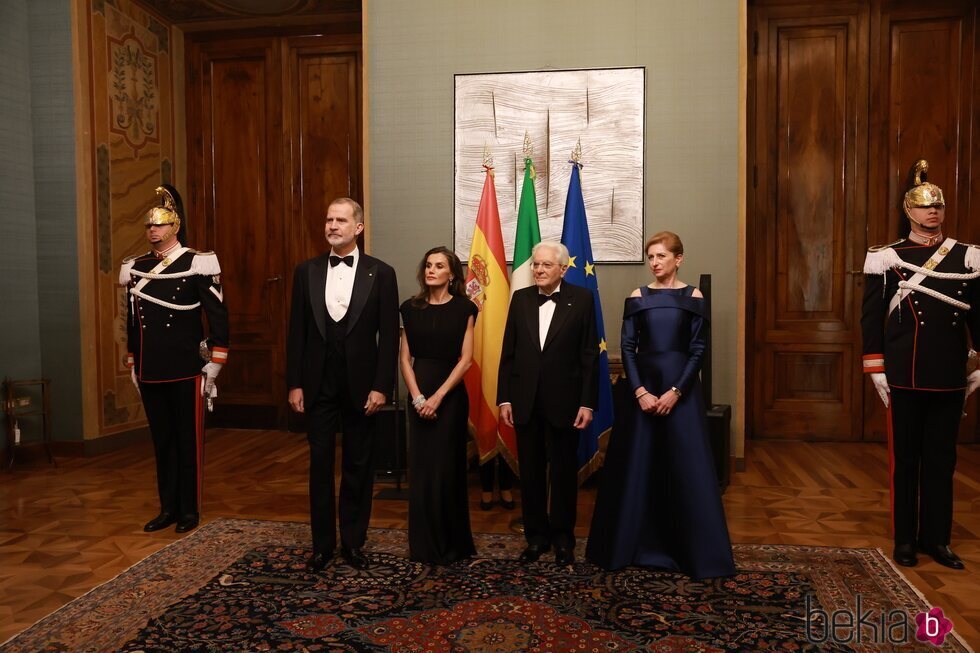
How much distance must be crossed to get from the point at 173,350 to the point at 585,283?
2.24 metres

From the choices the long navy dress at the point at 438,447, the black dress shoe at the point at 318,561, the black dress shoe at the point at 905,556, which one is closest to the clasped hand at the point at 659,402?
the long navy dress at the point at 438,447

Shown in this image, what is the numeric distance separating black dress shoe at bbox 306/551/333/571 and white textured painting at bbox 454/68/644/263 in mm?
2382

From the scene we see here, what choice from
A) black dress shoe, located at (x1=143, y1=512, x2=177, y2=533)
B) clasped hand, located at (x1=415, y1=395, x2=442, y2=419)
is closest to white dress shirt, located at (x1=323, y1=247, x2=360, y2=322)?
clasped hand, located at (x1=415, y1=395, x2=442, y2=419)

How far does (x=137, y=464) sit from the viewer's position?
5.05 meters

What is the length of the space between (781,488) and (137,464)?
4.35m

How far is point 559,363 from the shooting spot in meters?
3.09

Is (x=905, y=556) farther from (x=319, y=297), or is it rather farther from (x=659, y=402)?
(x=319, y=297)

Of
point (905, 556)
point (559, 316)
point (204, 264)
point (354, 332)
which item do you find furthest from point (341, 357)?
point (905, 556)

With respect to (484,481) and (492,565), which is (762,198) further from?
(492,565)

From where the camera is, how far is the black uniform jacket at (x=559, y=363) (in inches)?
121

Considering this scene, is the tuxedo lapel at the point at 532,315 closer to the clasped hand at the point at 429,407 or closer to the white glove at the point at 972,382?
the clasped hand at the point at 429,407

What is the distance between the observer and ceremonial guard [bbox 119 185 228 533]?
3.62 metres

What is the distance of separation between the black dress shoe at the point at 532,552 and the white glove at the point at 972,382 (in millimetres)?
1981

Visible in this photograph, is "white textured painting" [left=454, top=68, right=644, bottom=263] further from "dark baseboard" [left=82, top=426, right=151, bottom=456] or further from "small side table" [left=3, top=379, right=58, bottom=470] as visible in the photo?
"small side table" [left=3, top=379, right=58, bottom=470]
